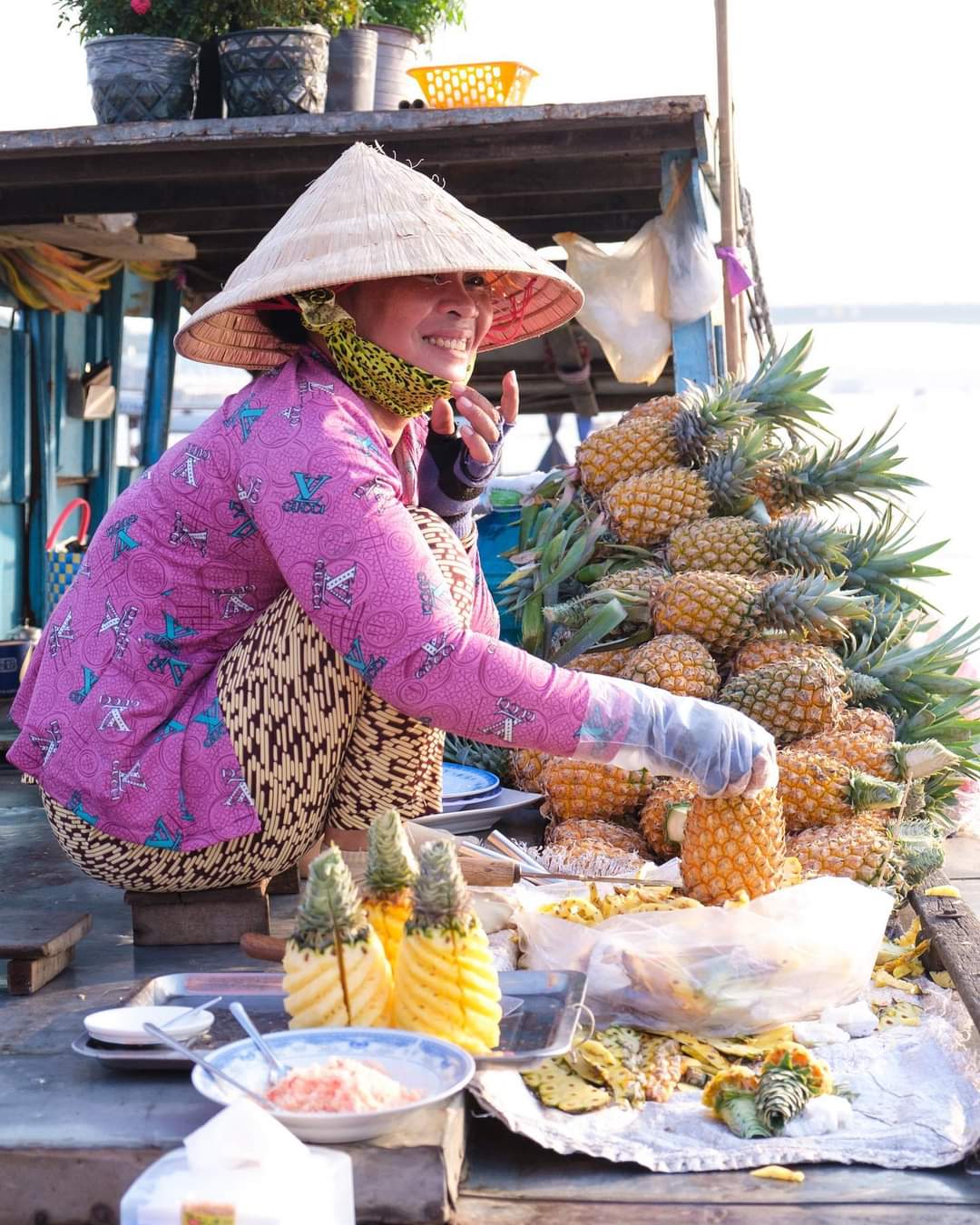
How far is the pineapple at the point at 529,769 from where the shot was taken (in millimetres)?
3760

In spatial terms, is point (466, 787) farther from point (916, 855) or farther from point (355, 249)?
point (355, 249)

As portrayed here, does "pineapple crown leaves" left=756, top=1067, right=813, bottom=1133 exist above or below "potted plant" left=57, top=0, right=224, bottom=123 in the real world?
below

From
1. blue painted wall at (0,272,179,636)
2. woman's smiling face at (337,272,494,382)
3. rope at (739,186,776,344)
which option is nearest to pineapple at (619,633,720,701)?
woman's smiling face at (337,272,494,382)

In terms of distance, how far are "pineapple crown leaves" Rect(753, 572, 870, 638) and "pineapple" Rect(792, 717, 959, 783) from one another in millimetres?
420

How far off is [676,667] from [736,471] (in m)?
0.97

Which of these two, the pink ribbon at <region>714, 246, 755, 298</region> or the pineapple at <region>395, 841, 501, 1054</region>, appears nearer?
the pineapple at <region>395, 841, 501, 1054</region>

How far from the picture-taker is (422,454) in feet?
10.1

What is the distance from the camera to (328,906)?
5.92 feet

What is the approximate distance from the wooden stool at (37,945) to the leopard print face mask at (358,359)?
110cm

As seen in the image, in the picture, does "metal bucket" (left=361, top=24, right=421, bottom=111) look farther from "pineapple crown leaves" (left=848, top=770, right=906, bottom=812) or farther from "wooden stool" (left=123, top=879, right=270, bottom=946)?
"wooden stool" (left=123, top=879, right=270, bottom=946)

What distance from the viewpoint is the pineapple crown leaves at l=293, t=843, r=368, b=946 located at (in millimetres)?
1795

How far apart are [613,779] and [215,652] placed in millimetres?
1279

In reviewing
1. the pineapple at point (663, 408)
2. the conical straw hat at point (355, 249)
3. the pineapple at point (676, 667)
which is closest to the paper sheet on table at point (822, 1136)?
the conical straw hat at point (355, 249)

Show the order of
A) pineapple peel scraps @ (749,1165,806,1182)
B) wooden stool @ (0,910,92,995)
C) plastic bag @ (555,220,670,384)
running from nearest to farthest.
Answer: pineapple peel scraps @ (749,1165,806,1182) < wooden stool @ (0,910,92,995) < plastic bag @ (555,220,670,384)
